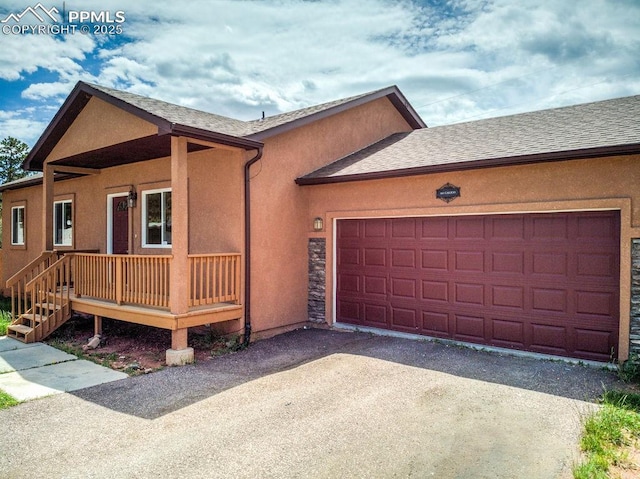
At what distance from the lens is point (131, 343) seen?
26.5ft

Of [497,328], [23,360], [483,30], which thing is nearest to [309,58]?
[483,30]

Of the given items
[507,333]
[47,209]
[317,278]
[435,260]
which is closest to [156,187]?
[47,209]

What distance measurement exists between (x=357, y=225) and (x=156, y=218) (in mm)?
4492

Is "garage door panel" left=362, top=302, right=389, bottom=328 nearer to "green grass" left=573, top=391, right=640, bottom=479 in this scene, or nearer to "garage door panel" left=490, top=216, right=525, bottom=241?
"garage door panel" left=490, top=216, right=525, bottom=241

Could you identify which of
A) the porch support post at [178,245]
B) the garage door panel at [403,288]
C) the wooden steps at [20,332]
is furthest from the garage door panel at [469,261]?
the wooden steps at [20,332]

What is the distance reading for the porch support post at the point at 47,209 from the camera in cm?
954

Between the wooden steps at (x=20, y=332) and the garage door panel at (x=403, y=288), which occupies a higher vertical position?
the garage door panel at (x=403, y=288)

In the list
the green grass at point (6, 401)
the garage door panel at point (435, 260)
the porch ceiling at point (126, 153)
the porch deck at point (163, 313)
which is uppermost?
the porch ceiling at point (126, 153)

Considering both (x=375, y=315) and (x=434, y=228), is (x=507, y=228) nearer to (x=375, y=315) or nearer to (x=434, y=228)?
(x=434, y=228)

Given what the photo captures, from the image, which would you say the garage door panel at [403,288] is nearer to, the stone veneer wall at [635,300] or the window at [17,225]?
the stone veneer wall at [635,300]

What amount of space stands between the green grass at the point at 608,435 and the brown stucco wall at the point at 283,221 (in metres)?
5.39

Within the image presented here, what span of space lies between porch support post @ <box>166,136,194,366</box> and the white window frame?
35.2 ft

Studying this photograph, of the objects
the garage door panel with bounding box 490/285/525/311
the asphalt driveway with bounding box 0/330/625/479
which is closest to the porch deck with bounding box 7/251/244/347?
the asphalt driveway with bounding box 0/330/625/479

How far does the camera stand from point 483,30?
10266 millimetres
